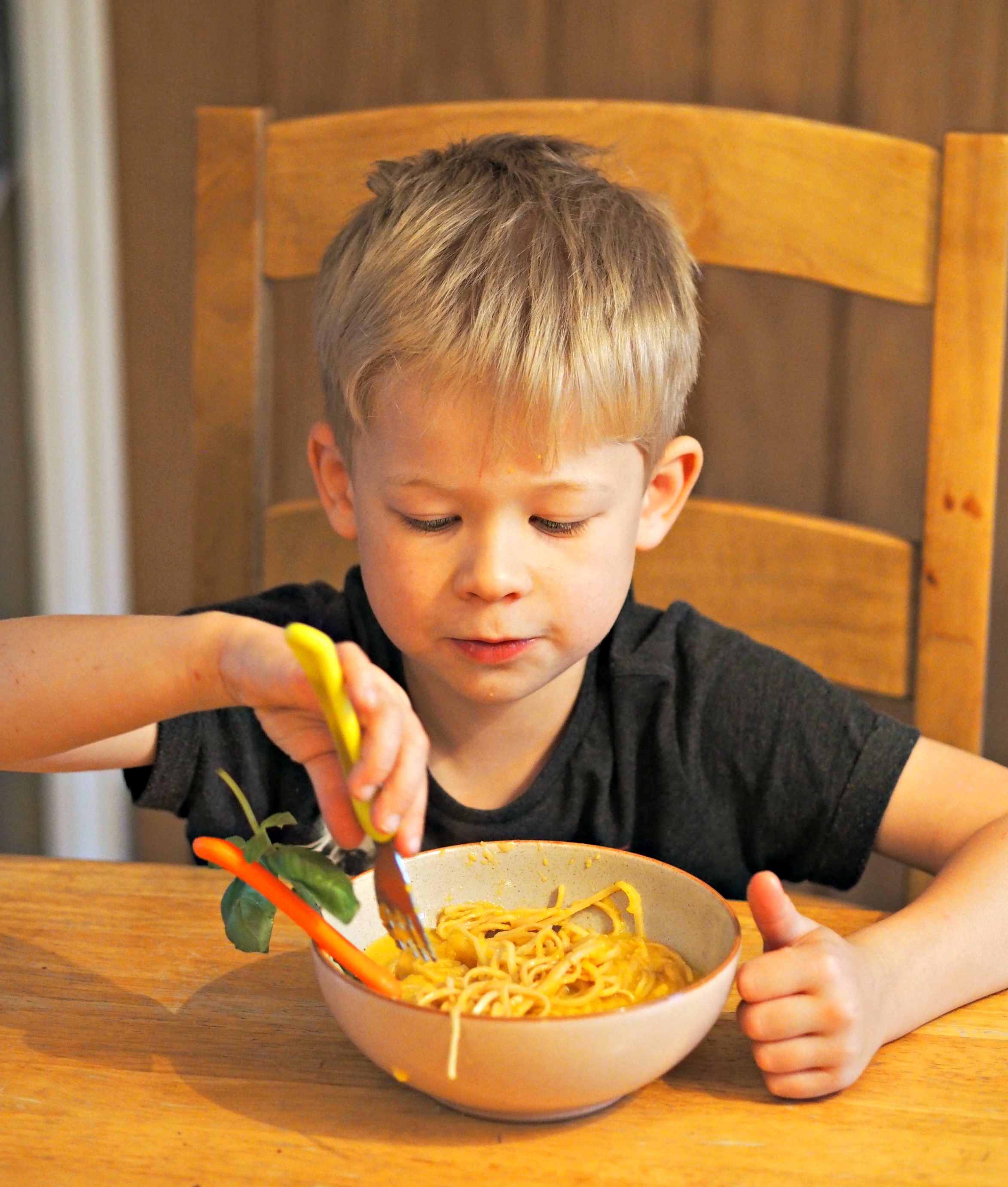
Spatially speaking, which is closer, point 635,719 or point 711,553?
point 635,719

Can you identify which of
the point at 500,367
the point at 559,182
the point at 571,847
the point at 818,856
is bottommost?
the point at 818,856

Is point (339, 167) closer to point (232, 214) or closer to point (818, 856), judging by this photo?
point (232, 214)

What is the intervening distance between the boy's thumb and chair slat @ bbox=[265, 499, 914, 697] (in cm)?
52

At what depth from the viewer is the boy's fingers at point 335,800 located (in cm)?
63

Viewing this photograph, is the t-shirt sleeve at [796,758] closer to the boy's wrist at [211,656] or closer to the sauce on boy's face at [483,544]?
the sauce on boy's face at [483,544]

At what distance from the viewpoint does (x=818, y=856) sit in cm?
100

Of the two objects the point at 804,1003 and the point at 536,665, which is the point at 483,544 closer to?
the point at 536,665

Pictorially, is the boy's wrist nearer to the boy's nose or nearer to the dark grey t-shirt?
the boy's nose

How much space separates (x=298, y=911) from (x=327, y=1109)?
90mm

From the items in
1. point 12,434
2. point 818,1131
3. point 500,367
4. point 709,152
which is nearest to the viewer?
point 818,1131

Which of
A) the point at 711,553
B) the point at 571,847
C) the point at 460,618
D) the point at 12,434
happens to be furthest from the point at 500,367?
the point at 12,434

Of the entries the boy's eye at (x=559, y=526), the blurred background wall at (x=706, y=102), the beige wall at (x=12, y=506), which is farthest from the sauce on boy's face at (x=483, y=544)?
the beige wall at (x=12, y=506)

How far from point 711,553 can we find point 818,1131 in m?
0.67

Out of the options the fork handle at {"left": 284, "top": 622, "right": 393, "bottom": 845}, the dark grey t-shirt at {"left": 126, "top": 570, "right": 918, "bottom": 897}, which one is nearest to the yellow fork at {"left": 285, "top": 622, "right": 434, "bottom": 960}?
the fork handle at {"left": 284, "top": 622, "right": 393, "bottom": 845}
